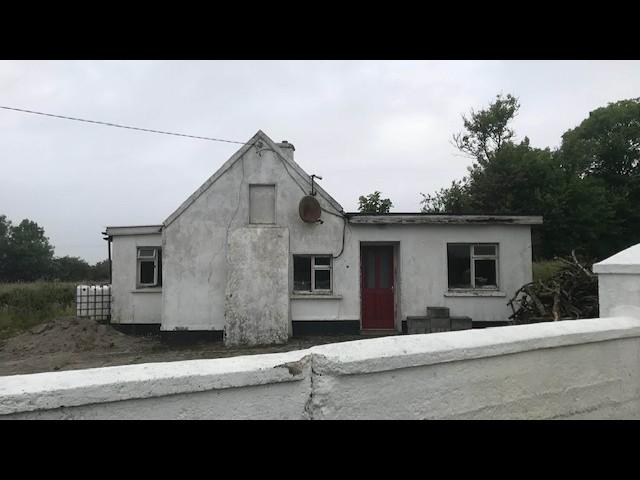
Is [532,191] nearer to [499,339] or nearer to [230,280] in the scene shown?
[230,280]

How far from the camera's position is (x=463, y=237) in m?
11.5

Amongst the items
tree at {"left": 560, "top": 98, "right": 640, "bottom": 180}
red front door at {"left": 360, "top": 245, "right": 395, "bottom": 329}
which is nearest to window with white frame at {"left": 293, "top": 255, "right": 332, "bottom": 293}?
red front door at {"left": 360, "top": 245, "right": 395, "bottom": 329}

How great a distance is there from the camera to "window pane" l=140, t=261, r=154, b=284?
498 inches

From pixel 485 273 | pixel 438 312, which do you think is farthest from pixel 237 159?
pixel 485 273

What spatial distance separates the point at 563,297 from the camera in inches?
349

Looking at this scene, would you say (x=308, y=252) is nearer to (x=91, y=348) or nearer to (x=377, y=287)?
(x=377, y=287)

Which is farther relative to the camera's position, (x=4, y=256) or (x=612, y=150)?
(x=4, y=256)

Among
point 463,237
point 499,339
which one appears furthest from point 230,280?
point 499,339

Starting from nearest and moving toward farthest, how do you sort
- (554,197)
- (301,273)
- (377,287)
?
1. (301,273)
2. (377,287)
3. (554,197)

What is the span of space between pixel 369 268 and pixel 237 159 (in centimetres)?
498

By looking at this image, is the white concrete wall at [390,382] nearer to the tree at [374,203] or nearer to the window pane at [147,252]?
the window pane at [147,252]

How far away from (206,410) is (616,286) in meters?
3.71

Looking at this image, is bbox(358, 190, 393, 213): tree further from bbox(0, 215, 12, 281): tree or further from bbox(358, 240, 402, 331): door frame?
bbox(0, 215, 12, 281): tree

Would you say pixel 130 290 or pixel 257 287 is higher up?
pixel 257 287
